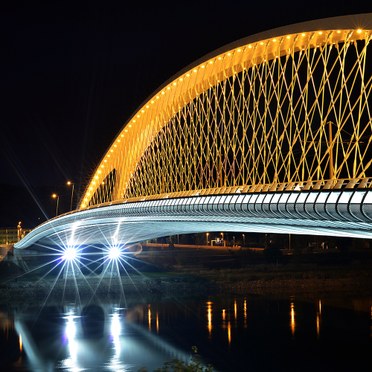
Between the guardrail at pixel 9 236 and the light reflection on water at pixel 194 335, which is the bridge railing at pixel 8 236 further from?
the light reflection on water at pixel 194 335

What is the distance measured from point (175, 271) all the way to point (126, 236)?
6517mm

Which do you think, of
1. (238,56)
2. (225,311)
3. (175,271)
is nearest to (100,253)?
(175,271)

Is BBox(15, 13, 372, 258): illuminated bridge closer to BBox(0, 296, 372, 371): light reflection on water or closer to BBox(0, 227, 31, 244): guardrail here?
BBox(0, 296, 372, 371): light reflection on water

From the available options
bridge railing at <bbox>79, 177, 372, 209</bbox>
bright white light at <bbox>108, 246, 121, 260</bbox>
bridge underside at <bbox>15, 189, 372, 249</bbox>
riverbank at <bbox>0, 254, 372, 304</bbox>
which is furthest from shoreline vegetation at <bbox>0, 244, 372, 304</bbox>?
bridge railing at <bbox>79, 177, 372, 209</bbox>

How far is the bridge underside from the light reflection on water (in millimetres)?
4823

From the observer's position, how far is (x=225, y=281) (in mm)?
65688

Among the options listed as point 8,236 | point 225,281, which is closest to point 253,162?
point 225,281

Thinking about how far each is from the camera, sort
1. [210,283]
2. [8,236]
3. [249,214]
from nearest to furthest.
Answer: [249,214]
[210,283]
[8,236]

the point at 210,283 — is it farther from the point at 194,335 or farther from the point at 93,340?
the point at 93,340

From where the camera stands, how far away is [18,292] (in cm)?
6191

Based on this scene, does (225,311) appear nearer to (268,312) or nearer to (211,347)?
(268,312)

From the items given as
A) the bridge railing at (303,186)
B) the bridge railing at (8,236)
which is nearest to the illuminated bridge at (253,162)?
the bridge railing at (303,186)

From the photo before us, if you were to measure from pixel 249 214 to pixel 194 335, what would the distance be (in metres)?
11.3

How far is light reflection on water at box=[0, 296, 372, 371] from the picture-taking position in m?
35.1
